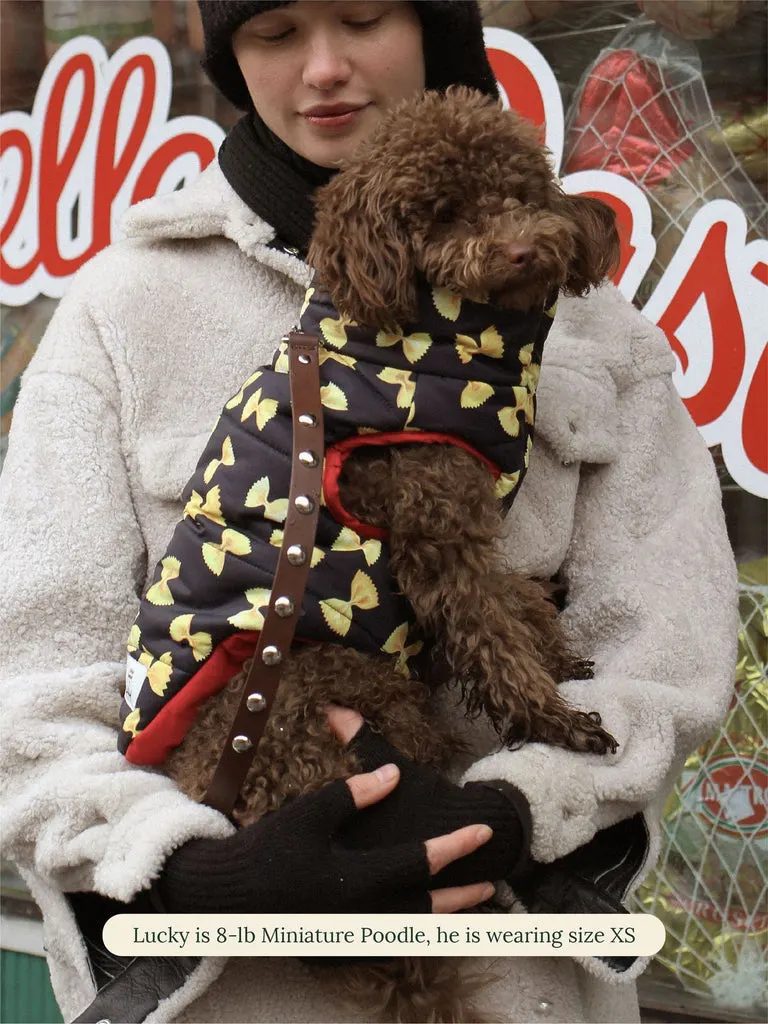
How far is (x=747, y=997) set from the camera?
8.43 feet

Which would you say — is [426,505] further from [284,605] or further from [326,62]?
[326,62]

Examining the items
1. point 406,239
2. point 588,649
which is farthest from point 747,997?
point 406,239

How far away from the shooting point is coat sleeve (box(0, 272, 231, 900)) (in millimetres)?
1251

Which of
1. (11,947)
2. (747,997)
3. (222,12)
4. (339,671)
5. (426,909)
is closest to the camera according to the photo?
(426,909)

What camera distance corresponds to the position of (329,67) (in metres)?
1.43

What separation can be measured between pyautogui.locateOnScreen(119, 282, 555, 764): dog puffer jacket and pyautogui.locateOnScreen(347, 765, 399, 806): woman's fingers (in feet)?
0.55

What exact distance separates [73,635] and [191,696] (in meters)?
0.19

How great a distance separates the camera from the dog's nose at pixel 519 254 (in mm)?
1268

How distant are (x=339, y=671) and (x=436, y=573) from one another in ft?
0.56

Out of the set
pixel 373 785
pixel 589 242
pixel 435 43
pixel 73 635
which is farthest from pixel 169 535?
pixel 435 43

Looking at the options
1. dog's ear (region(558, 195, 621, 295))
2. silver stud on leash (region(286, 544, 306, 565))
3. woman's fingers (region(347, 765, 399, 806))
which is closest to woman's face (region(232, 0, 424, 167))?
dog's ear (region(558, 195, 621, 295))

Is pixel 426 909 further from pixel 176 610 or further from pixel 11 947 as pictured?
pixel 11 947

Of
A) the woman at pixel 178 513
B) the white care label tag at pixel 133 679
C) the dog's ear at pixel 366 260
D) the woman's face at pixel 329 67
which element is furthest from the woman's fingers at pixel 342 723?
the woman's face at pixel 329 67

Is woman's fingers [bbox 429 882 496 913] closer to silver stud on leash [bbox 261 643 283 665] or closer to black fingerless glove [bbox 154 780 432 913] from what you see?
black fingerless glove [bbox 154 780 432 913]
